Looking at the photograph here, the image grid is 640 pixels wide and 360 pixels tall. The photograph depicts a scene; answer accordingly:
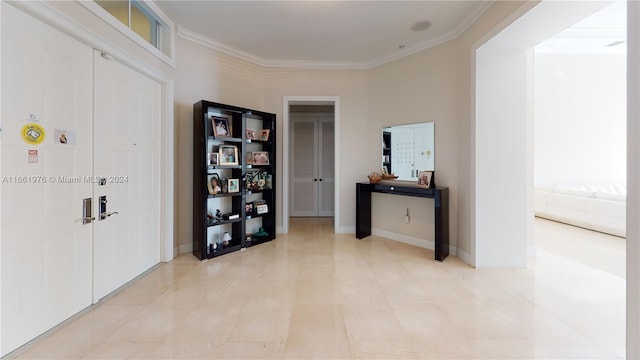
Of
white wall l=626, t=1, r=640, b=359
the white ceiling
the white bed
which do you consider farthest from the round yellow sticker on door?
the white bed

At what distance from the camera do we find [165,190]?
330cm

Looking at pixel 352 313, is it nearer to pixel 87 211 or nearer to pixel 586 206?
pixel 87 211

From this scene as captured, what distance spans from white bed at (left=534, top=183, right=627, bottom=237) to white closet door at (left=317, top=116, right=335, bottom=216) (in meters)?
4.85

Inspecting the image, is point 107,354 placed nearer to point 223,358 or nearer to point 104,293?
point 223,358

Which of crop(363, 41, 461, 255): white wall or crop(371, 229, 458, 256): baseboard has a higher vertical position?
crop(363, 41, 461, 255): white wall

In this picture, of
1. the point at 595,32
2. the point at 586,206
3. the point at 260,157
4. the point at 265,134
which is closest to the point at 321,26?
the point at 265,134

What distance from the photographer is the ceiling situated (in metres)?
3.06

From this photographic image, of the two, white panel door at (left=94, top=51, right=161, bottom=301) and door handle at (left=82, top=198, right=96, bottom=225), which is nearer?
door handle at (left=82, top=198, right=96, bottom=225)

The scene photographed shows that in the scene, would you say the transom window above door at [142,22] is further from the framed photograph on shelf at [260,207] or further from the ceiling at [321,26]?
the framed photograph on shelf at [260,207]

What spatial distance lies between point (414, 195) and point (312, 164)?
11.0 feet

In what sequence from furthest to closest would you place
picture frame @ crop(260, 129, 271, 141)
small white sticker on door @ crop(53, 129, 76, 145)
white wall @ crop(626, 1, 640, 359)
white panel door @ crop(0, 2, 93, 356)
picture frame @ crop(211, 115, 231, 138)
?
1. picture frame @ crop(260, 129, 271, 141)
2. picture frame @ crop(211, 115, 231, 138)
3. small white sticker on door @ crop(53, 129, 76, 145)
4. white panel door @ crop(0, 2, 93, 356)
5. white wall @ crop(626, 1, 640, 359)

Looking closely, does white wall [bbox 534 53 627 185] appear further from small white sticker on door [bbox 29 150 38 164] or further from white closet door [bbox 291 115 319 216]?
small white sticker on door [bbox 29 150 38 164]

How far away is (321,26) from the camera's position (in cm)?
351

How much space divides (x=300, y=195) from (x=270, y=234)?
2.34 metres
